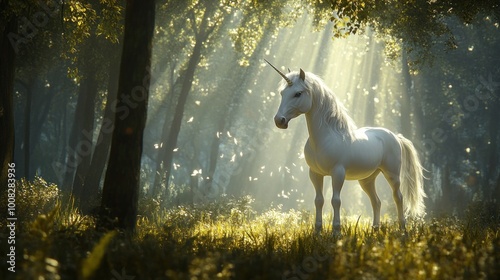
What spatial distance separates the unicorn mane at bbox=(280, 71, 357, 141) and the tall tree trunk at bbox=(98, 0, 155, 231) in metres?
2.76

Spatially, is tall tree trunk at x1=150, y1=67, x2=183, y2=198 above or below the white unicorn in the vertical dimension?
above

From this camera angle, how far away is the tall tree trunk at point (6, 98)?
1409cm

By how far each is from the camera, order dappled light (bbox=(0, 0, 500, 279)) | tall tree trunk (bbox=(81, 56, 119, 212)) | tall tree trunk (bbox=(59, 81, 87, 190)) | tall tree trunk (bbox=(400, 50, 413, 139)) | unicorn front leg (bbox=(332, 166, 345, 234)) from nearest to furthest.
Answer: dappled light (bbox=(0, 0, 500, 279)), unicorn front leg (bbox=(332, 166, 345, 234)), tall tree trunk (bbox=(81, 56, 119, 212)), tall tree trunk (bbox=(59, 81, 87, 190)), tall tree trunk (bbox=(400, 50, 413, 139))

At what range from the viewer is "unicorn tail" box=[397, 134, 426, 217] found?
48.1 feet

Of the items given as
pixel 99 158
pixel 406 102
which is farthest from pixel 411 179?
pixel 406 102

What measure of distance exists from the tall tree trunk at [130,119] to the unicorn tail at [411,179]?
7043 millimetres

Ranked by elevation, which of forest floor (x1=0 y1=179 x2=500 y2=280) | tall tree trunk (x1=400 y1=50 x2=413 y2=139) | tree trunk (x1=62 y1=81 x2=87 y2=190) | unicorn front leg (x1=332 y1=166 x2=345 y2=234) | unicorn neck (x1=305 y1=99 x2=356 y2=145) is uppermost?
tall tree trunk (x1=400 y1=50 x2=413 y2=139)

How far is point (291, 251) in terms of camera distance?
8086 millimetres

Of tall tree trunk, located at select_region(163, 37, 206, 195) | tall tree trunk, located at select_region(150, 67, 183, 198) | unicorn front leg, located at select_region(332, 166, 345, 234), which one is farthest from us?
tall tree trunk, located at select_region(163, 37, 206, 195)

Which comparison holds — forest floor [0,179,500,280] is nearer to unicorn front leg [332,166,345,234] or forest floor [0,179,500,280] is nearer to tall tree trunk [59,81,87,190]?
unicorn front leg [332,166,345,234]

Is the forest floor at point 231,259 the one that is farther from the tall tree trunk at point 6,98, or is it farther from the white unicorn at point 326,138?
the tall tree trunk at point 6,98

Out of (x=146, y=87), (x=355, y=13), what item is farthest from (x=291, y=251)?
(x=355, y=13)

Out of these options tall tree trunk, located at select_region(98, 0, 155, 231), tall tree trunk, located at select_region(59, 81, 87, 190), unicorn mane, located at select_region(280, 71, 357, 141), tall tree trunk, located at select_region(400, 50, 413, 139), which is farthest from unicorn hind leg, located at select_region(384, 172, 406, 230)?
tall tree trunk, located at select_region(400, 50, 413, 139)

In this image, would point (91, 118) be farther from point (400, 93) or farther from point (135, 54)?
point (400, 93)
